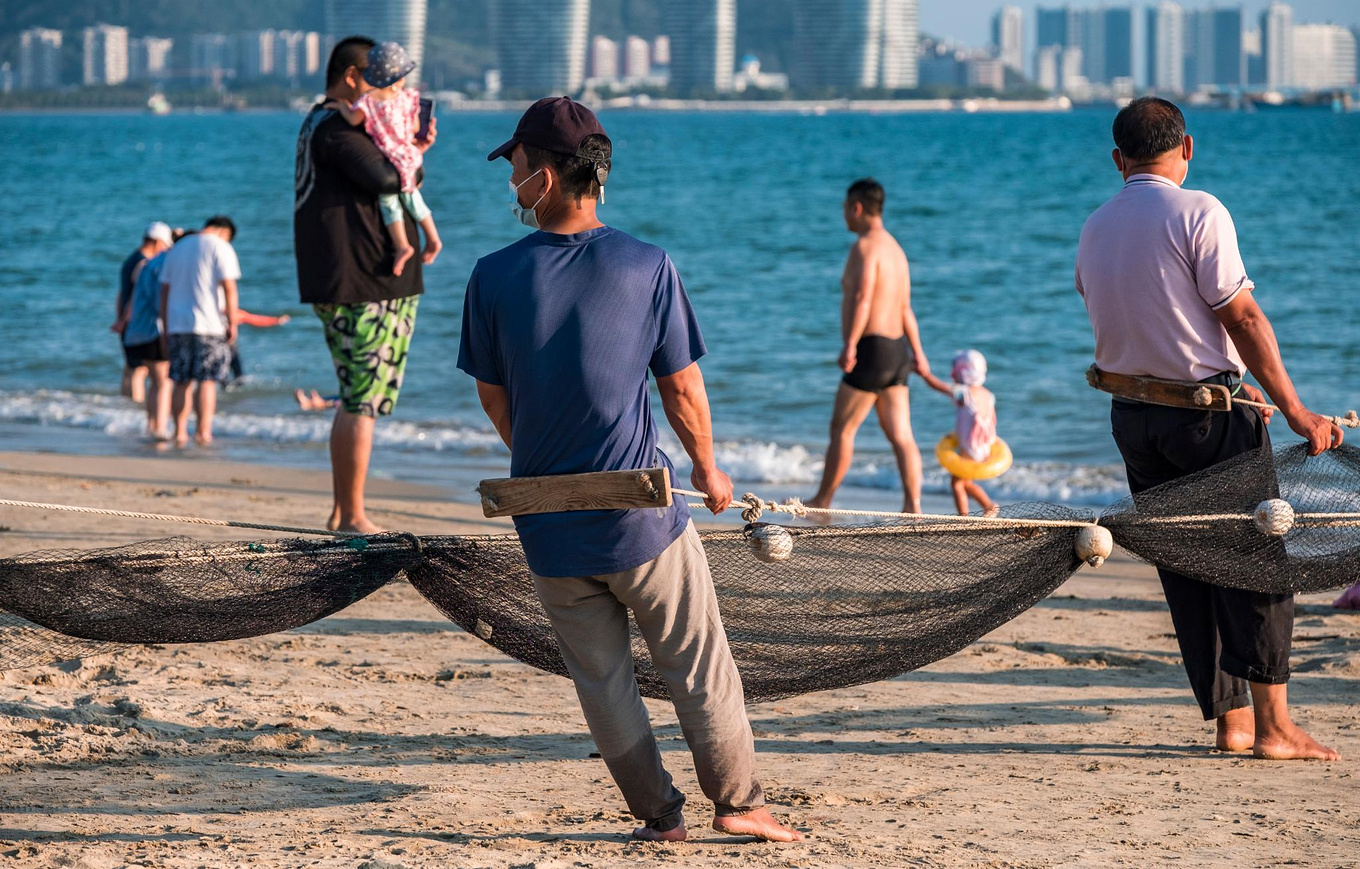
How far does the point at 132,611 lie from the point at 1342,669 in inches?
164

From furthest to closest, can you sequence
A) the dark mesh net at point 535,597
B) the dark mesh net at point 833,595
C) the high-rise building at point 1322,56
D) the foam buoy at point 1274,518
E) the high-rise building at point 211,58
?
the high-rise building at point 211,58, the high-rise building at point 1322,56, the foam buoy at point 1274,518, the dark mesh net at point 833,595, the dark mesh net at point 535,597

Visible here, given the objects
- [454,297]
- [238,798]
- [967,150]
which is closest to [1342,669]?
[238,798]

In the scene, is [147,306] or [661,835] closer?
[661,835]

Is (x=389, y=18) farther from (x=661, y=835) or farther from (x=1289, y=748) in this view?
(x=661, y=835)

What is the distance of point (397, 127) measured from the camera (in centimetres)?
672

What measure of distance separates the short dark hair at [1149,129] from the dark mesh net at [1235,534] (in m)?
0.93

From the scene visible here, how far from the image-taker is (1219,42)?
603 ft

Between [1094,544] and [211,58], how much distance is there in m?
198

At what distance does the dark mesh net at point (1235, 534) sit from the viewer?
14.5ft

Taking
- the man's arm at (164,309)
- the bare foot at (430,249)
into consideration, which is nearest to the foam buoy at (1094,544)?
the bare foot at (430,249)

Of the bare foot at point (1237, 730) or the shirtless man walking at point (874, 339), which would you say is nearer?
the bare foot at point (1237, 730)

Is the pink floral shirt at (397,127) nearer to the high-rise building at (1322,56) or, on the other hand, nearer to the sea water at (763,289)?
the sea water at (763,289)

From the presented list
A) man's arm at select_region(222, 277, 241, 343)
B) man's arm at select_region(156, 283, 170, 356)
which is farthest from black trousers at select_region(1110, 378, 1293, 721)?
man's arm at select_region(156, 283, 170, 356)

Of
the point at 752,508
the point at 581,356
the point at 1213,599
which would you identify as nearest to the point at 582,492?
the point at 581,356
